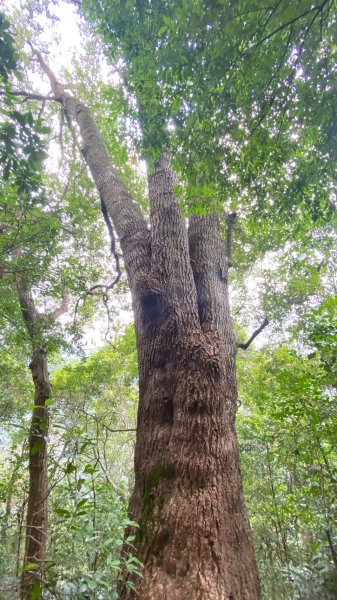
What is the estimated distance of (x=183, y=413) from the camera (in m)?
2.00

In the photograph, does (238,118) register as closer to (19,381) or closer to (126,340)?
(126,340)

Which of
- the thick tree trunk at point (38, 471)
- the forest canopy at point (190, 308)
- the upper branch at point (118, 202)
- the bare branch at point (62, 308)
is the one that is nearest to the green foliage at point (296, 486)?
the forest canopy at point (190, 308)

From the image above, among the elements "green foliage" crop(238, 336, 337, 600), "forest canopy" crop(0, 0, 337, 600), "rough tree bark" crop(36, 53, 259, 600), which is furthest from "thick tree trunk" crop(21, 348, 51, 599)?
"green foliage" crop(238, 336, 337, 600)

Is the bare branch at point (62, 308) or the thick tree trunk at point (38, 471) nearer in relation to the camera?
the thick tree trunk at point (38, 471)

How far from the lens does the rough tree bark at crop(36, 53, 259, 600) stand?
58.7 inches

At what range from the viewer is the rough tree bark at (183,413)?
1491mm

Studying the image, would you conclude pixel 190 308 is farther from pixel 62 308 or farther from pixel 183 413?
pixel 62 308

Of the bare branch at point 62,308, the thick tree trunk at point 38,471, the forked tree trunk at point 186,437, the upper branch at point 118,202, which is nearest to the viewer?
the forked tree trunk at point 186,437

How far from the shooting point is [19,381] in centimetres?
627

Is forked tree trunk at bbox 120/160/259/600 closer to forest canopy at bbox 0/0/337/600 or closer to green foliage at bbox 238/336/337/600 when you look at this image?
forest canopy at bbox 0/0/337/600

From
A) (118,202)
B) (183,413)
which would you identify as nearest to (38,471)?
(183,413)

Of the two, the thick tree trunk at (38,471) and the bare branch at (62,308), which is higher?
the bare branch at (62,308)

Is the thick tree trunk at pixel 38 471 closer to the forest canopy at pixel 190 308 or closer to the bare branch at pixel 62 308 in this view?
the forest canopy at pixel 190 308

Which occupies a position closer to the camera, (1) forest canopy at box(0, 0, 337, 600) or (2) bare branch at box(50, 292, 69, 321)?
(1) forest canopy at box(0, 0, 337, 600)
